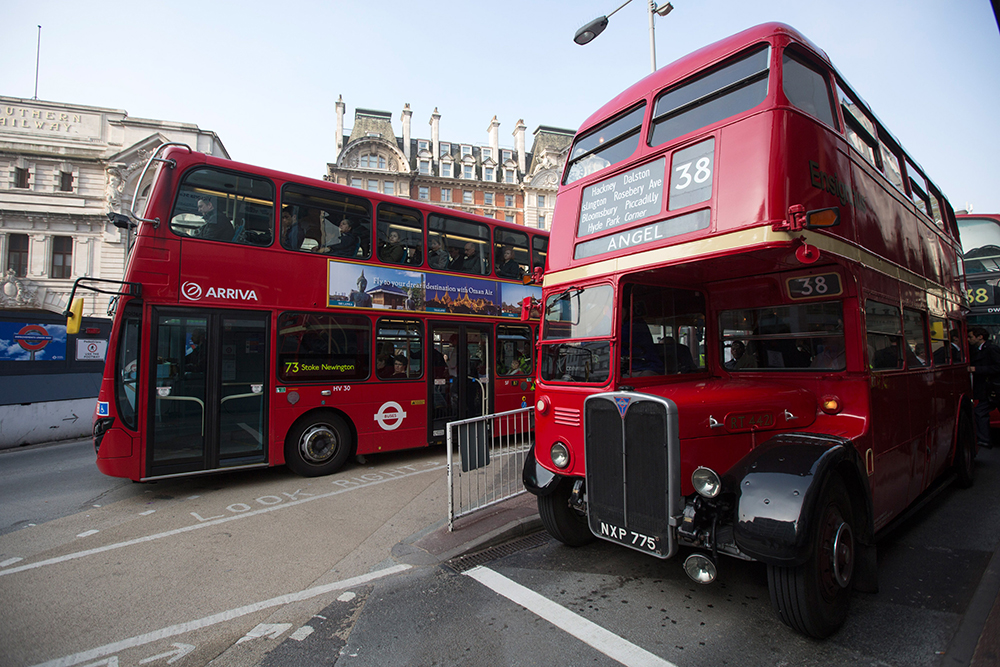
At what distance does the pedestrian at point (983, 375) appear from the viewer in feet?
26.0

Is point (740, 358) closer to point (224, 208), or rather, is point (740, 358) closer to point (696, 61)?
point (696, 61)

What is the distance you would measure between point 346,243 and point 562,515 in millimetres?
5563

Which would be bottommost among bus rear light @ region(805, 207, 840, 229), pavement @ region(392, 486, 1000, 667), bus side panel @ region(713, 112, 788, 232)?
pavement @ region(392, 486, 1000, 667)

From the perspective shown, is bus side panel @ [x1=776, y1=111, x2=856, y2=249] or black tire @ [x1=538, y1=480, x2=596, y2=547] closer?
bus side panel @ [x1=776, y1=111, x2=856, y2=249]

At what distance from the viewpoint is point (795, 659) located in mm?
2832

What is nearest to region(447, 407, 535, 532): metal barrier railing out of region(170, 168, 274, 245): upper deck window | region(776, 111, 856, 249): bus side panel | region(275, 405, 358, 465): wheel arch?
region(275, 405, 358, 465): wheel arch

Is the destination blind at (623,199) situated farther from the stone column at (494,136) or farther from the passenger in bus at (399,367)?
the stone column at (494,136)

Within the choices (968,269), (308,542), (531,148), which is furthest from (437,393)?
(531,148)

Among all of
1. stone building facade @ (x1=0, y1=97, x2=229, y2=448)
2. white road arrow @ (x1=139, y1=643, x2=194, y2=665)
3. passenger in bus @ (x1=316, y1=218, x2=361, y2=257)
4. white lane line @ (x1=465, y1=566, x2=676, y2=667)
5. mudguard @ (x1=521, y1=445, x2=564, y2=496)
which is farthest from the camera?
stone building facade @ (x1=0, y1=97, x2=229, y2=448)

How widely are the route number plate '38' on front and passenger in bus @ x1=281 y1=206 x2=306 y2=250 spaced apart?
18.0 feet

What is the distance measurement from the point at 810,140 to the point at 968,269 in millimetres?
10003

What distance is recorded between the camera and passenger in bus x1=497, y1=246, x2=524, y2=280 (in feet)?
31.8

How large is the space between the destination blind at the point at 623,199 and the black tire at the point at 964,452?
5583mm

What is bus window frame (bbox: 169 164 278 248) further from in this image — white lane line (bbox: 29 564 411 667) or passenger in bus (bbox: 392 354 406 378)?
white lane line (bbox: 29 564 411 667)
